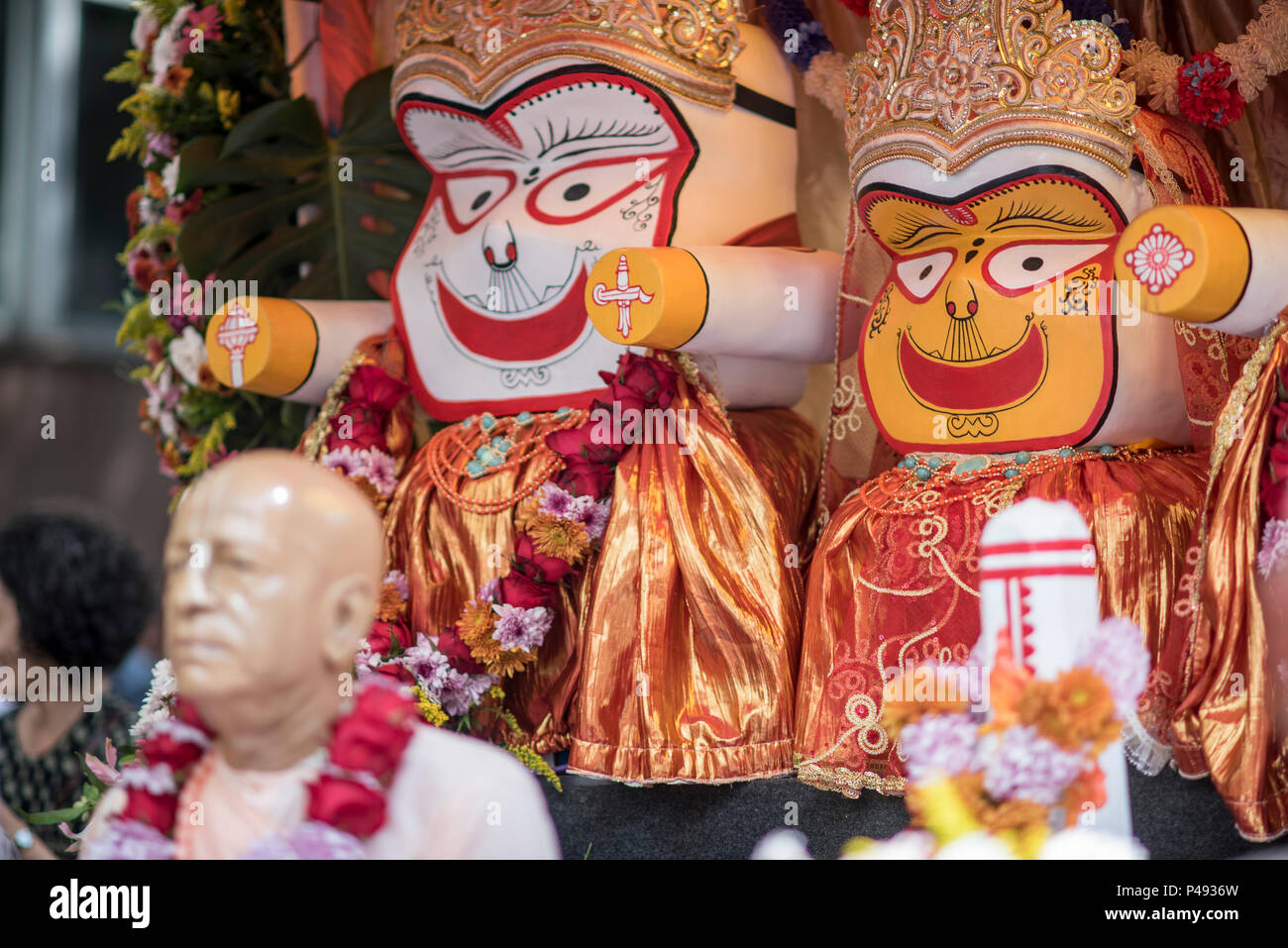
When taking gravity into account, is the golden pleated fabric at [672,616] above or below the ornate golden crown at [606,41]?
below

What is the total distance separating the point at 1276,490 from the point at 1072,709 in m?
0.77

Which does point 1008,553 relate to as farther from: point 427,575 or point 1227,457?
point 427,575

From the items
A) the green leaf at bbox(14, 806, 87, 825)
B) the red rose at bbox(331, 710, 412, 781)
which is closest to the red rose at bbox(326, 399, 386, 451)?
the green leaf at bbox(14, 806, 87, 825)

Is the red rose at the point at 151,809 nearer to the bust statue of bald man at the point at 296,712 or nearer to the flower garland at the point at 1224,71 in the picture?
the bust statue of bald man at the point at 296,712

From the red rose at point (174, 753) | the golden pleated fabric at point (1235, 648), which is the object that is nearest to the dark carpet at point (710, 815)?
the golden pleated fabric at point (1235, 648)

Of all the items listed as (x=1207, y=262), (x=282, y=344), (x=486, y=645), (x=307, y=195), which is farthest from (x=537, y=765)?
(x=307, y=195)

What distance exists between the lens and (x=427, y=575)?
3014 mm

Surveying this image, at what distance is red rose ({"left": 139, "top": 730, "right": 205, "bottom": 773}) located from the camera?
162cm

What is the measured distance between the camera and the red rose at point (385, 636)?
2836mm

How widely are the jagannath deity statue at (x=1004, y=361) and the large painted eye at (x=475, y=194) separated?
84cm

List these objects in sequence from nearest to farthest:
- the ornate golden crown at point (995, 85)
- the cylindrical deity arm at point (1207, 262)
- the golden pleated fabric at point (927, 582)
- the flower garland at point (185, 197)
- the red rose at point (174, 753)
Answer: the red rose at point (174, 753), the cylindrical deity arm at point (1207, 262), the golden pleated fabric at point (927, 582), the ornate golden crown at point (995, 85), the flower garland at point (185, 197)

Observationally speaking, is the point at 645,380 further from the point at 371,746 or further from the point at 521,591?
the point at 371,746

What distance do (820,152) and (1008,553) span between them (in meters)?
2.00

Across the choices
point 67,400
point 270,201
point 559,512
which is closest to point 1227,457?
point 559,512
